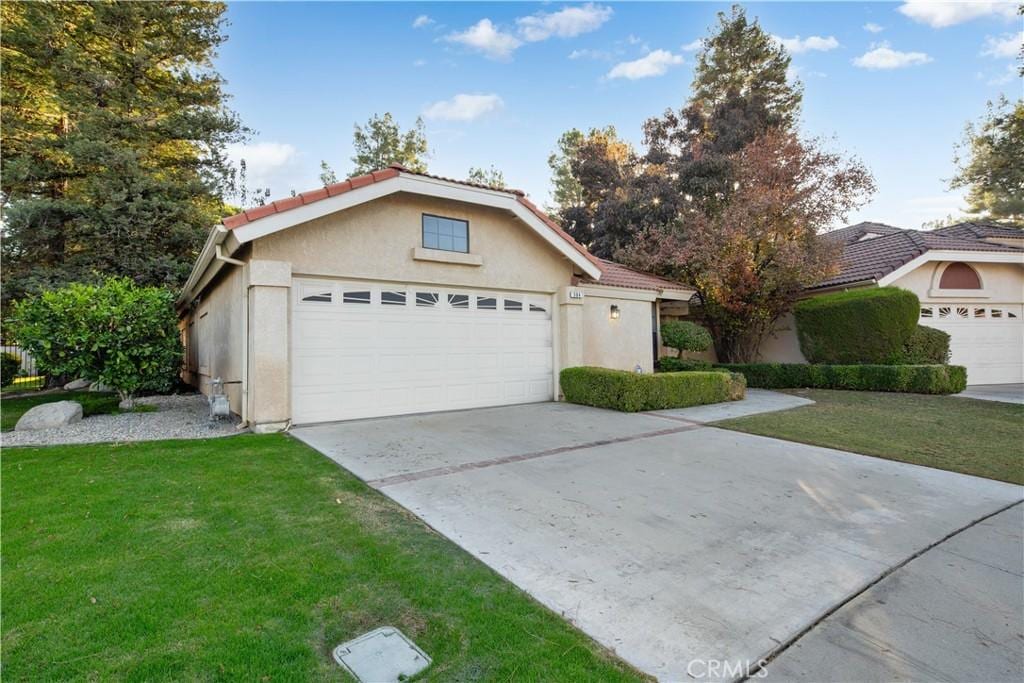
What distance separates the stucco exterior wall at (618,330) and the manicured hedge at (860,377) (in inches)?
150

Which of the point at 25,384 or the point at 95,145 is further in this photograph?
the point at 25,384

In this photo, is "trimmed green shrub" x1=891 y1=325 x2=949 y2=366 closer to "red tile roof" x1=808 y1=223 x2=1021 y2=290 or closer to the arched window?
"red tile roof" x1=808 y1=223 x2=1021 y2=290

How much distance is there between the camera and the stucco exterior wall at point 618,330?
12273 millimetres

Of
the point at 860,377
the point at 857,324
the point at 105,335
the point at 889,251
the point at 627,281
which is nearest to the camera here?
the point at 105,335

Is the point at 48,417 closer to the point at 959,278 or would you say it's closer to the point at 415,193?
the point at 415,193

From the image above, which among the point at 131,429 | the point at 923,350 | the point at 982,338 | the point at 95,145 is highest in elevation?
the point at 95,145

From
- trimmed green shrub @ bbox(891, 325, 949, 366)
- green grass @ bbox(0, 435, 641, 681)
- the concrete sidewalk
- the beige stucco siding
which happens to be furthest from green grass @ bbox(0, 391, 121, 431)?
trimmed green shrub @ bbox(891, 325, 949, 366)

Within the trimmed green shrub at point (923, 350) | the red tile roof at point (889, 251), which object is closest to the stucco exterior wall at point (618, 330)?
the trimmed green shrub at point (923, 350)

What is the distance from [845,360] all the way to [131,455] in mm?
16442

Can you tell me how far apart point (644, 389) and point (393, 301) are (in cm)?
541

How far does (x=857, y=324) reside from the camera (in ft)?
43.1

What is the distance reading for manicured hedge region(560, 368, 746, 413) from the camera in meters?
9.65

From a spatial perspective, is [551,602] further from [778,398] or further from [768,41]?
[768,41]

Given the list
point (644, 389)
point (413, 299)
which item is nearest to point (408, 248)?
point (413, 299)
